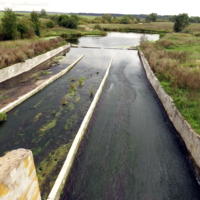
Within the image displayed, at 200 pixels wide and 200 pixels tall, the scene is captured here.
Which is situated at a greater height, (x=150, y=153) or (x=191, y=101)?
(x=191, y=101)

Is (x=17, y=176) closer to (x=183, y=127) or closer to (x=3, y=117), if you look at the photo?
(x=3, y=117)

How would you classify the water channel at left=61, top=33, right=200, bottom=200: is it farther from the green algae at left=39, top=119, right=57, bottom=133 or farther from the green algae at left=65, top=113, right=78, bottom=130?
the green algae at left=39, top=119, right=57, bottom=133

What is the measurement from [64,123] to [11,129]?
299 cm

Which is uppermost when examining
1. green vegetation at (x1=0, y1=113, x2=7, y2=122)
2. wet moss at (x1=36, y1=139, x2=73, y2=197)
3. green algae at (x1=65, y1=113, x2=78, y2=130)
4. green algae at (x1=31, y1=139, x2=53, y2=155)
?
green vegetation at (x1=0, y1=113, x2=7, y2=122)

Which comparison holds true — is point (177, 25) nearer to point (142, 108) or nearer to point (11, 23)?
point (11, 23)

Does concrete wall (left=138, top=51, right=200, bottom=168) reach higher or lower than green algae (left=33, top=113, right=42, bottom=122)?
higher

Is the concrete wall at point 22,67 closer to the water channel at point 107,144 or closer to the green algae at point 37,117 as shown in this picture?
the water channel at point 107,144

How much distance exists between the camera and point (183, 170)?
315 inches

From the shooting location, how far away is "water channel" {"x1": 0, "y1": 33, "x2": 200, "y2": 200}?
6.98m

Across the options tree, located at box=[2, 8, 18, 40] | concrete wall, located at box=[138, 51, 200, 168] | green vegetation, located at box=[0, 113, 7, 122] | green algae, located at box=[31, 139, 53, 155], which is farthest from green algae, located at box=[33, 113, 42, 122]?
tree, located at box=[2, 8, 18, 40]

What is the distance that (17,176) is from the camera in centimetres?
334

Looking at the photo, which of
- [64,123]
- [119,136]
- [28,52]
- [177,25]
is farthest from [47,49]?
[177,25]

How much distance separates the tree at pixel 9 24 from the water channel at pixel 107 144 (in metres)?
19.3

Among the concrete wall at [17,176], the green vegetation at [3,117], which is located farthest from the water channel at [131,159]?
the green vegetation at [3,117]
